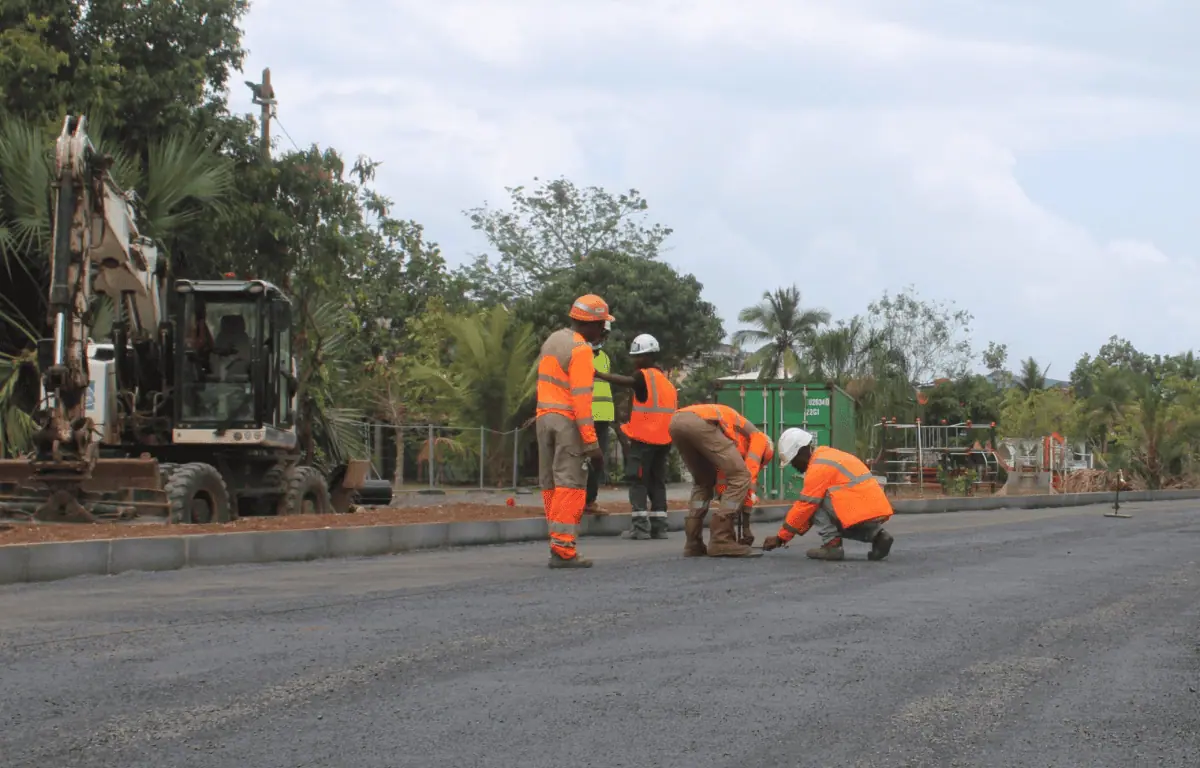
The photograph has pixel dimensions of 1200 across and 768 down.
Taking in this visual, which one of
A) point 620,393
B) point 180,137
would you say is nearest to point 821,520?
point 180,137

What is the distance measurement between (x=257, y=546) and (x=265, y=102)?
638 inches

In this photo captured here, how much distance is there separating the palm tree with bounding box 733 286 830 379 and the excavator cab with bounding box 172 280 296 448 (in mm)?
43138

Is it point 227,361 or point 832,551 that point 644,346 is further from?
point 227,361

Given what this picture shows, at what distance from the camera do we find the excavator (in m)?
12.9

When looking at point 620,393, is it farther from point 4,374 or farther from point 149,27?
point 4,374

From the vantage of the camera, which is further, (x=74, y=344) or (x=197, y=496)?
(x=197, y=496)

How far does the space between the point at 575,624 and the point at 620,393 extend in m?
32.0

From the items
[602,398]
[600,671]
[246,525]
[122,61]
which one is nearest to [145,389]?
[246,525]

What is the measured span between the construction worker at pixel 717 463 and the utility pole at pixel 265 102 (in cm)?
1442

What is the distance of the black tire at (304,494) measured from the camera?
16406mm

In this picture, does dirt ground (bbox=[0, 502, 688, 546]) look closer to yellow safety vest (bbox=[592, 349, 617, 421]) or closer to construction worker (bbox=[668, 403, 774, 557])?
yellow safety vest (bbox=[592, 349, 617, 421])

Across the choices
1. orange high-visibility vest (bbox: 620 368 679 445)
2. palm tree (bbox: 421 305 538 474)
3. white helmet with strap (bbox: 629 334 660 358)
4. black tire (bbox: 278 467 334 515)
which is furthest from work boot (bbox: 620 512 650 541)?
palm tree (bbox: 421 305 538 474)

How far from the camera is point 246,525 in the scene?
513 inches

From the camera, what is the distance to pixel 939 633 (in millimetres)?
6945
